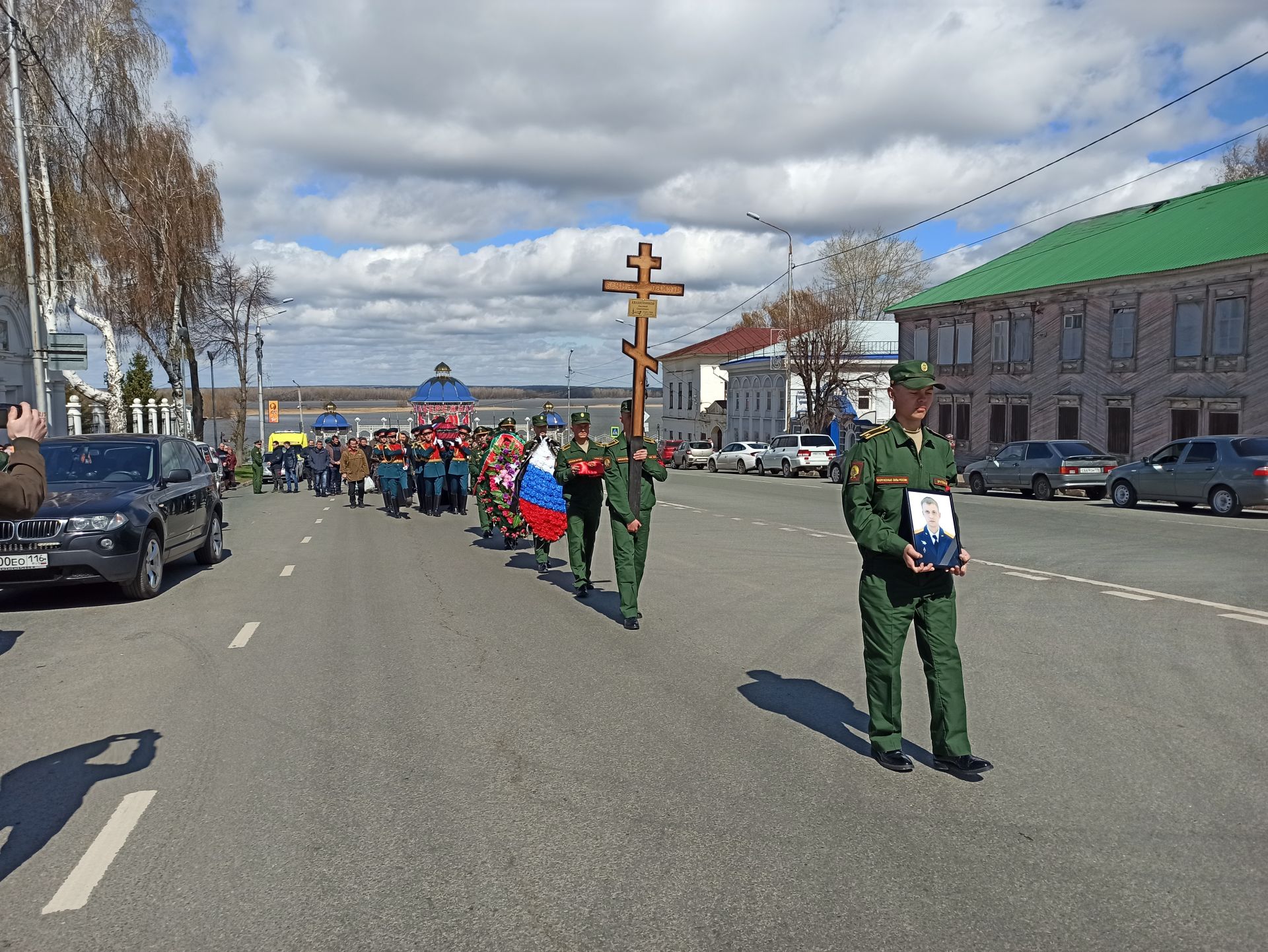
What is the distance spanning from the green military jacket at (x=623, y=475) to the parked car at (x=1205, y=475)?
613 inches

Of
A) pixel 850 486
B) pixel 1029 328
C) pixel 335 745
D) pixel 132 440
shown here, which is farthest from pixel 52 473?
pixel 1029 328

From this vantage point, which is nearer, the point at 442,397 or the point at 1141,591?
the point at 1141,591

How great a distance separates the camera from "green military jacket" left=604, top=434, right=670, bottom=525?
9305 millimetres

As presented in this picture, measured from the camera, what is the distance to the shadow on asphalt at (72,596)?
10.7 m

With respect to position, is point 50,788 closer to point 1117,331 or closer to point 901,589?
point 901,589

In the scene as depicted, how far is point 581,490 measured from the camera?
35.4ft

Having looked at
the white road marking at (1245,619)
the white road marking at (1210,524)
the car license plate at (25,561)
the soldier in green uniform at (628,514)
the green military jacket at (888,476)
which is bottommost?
the white road marking at (1210,524)

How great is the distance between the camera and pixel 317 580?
12500 mm

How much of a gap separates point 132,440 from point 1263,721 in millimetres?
11212

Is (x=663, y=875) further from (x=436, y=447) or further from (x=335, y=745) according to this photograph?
(x=436, y=447)


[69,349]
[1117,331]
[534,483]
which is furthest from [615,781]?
[1117,331]

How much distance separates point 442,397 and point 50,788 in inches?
1916

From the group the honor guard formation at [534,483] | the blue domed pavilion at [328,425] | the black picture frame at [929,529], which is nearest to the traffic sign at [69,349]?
the honor guard formation at [534,483]

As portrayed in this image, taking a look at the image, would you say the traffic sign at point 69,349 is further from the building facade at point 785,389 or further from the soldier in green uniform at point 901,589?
the building facade at point 785,389
